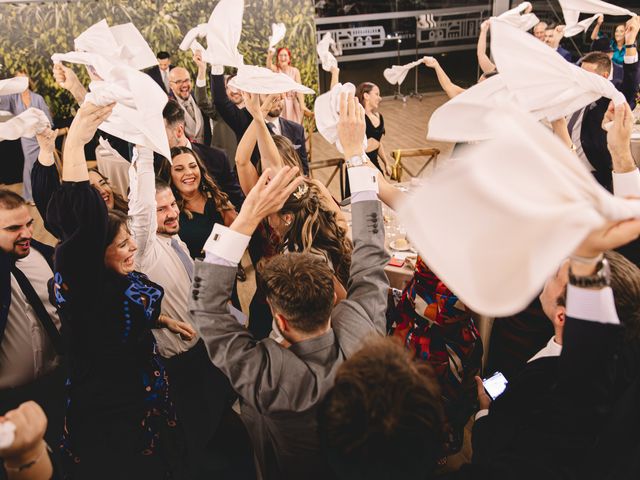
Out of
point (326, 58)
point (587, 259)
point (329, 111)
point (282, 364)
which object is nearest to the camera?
point (587, 259)

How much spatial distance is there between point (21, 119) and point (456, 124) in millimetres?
1536

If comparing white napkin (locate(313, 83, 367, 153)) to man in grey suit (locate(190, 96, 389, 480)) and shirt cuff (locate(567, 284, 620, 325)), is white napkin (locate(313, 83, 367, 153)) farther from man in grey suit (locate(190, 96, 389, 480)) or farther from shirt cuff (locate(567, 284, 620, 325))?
shirt cuff (locate(567, 284, 620, 325))

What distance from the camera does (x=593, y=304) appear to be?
2.82 feet

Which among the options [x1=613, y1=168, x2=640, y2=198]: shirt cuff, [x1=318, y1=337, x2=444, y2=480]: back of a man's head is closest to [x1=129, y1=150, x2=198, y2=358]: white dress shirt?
[x1=318, y1=337, x2=444, y2=480]: back of a man's head

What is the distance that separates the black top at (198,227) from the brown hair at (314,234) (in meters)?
0.74

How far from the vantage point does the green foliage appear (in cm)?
600

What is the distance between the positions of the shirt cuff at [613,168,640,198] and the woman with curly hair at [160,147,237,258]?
1.79m

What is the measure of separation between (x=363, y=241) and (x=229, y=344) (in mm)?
455

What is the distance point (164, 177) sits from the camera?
273 centimetres

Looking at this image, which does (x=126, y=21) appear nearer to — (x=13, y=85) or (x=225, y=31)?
(x=225, y=31)

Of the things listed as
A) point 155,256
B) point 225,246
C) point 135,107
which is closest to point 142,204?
point 155,256

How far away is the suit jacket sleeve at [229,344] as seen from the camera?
1148 millimetres

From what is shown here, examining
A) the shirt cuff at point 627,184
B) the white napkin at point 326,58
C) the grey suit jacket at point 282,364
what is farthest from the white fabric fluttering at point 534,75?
the white napkin at point 326,58

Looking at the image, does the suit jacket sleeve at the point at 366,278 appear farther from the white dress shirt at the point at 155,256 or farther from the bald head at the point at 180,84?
the bald head at the point at 180,84
